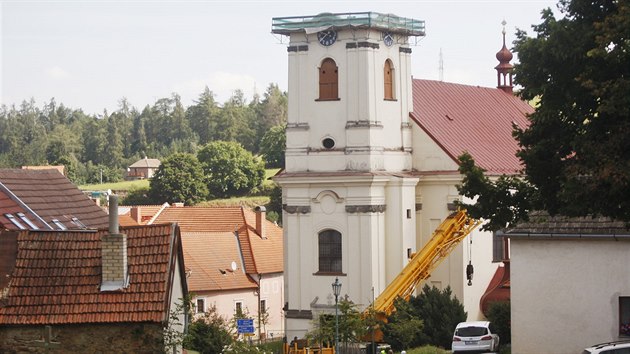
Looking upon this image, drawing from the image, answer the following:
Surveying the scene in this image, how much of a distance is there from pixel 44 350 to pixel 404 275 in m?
29.3

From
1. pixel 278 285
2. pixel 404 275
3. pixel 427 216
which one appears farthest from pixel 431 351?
pixel 278 285

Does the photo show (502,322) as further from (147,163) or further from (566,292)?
(147,163)

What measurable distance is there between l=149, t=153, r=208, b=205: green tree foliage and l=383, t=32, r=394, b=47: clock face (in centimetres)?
8669

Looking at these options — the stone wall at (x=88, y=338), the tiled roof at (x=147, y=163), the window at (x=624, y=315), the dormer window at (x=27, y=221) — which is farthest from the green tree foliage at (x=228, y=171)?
the stone wall at (x=88, y=338)

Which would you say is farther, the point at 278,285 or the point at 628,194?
the point at 278,285

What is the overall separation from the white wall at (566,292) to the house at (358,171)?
59.6 feet

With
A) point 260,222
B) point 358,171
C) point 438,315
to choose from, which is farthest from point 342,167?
point 260,222

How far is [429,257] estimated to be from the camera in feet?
191

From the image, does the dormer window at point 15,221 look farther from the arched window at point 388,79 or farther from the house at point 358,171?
the arched window at point 388,79

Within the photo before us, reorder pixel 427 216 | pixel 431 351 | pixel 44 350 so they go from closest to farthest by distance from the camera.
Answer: pixel 44 350 → pixel 431 351 → pixel 427 216

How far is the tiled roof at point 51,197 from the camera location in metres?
39.8

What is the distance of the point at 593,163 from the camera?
29.5 metres

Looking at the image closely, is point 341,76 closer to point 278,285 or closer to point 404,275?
point 404,275

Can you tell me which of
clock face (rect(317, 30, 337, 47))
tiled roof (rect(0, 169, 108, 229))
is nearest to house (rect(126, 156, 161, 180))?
clock face (rect(317, 30, 337, 47))
